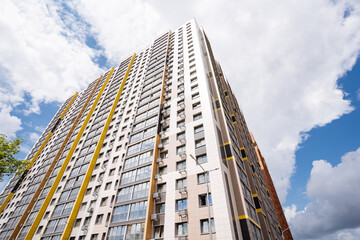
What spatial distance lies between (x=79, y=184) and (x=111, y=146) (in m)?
10.3

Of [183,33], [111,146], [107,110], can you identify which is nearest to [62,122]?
[107,110]

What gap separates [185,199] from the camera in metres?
24.2

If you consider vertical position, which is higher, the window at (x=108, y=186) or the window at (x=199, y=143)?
the window at (x=199, y=143)

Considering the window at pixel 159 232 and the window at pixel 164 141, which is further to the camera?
the window at pixel 164 141

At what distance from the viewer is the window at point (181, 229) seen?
71.4 ft

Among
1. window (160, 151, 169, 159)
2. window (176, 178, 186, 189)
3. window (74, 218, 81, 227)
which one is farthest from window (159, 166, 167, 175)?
window (74, 218, 81, 227)

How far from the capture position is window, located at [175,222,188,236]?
21769mm

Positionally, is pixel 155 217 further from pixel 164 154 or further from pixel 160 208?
pixel 164 154

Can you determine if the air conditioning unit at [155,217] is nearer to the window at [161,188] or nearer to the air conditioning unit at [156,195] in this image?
the air conditioning unit at [156,195]

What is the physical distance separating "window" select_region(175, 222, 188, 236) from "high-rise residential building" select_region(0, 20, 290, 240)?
4.1 inches

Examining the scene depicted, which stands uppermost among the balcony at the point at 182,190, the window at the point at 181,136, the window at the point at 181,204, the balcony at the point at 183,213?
the window at the point at 181,136

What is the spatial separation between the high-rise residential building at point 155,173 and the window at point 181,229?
10 centimetres

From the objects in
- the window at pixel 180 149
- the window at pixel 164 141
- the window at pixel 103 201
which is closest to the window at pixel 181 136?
the window at pixel 180 149

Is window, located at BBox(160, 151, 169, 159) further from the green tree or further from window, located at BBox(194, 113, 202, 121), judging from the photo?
the green tree
